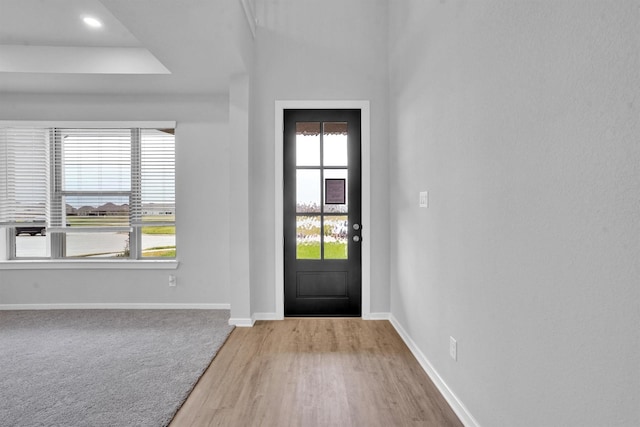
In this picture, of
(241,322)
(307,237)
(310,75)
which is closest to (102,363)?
(241,322)

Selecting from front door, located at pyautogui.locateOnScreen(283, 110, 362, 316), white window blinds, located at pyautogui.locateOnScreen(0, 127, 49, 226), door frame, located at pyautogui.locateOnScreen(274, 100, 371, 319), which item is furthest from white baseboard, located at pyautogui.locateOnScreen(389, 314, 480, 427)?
white window blinds, located at pyautogui.locateOnScreen(0, 127, 49, 226)

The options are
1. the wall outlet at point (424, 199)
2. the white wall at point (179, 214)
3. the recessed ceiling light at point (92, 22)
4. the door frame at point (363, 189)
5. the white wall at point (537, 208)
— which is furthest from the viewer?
the white wall at point (179, 214)

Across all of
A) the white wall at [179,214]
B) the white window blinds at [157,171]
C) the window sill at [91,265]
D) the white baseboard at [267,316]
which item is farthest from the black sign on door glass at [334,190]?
the window sill at [91,265]

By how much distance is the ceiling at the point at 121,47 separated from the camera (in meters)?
2.46

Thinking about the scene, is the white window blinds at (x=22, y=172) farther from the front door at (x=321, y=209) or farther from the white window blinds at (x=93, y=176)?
the front door at (x=321, y=209)

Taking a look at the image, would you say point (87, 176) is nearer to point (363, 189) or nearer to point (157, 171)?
point (157, 171)

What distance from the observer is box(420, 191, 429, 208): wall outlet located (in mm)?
2443

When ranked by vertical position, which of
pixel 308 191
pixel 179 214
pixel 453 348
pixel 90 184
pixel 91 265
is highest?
pixel 90 184

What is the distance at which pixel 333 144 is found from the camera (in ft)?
12.0

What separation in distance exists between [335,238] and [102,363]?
7.54ft

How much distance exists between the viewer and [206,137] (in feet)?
12.9

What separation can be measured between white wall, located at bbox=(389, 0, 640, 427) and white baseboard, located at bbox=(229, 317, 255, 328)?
5.96ft

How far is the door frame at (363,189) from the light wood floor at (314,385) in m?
0.50

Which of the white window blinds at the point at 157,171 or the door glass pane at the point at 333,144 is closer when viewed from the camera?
the door glass pane at the point at 333,144
